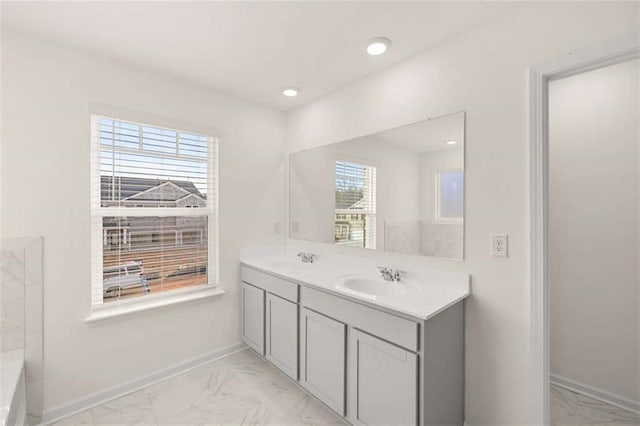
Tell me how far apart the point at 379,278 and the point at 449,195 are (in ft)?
2.55

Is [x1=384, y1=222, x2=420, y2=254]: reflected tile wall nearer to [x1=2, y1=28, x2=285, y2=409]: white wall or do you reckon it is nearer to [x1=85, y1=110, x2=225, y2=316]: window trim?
[x1=85, y1=110, x2=225, y2=316]: window trim

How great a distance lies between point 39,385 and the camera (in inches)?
71.7

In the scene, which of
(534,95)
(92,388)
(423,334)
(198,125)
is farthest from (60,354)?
A: (534,95)

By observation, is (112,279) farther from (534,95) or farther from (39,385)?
(534,95)

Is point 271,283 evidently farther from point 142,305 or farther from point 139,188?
point 139,188

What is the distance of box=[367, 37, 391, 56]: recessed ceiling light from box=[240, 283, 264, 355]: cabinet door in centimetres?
→ 204

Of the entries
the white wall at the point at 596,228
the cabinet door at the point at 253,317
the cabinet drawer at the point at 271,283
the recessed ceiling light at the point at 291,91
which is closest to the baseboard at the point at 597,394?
the white wall at the point at 596,228

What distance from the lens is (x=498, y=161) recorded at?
1.66 metres

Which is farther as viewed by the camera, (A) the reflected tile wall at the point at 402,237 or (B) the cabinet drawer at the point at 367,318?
(A) the reflected tile wall at the point at 402,237

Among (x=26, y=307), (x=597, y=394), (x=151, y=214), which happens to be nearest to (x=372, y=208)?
(x=151, y=214)

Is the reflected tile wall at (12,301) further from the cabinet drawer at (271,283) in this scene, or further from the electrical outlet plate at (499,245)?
the electrical outlet plate at (499,245)

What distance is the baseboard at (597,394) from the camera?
1.96 metres

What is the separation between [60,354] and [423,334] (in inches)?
90.7

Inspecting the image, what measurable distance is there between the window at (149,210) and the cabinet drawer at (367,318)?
46.8 inches
